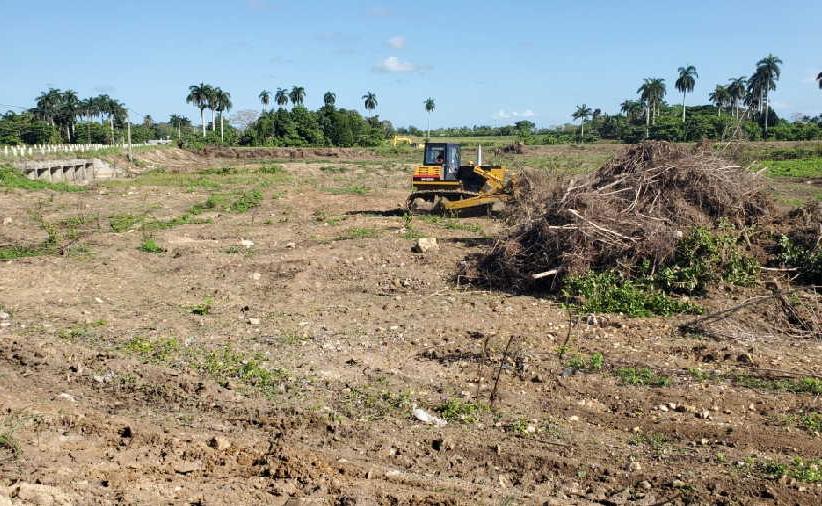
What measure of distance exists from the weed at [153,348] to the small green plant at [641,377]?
528 centimetres

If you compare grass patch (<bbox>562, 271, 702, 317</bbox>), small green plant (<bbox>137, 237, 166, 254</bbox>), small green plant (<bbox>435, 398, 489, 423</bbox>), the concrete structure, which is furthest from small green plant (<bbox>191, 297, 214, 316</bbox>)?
the concrete structure

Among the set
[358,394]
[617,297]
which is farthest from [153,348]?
[617,297]

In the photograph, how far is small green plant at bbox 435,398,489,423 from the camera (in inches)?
274

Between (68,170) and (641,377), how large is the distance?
123 feet

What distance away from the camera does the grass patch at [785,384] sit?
7453mm

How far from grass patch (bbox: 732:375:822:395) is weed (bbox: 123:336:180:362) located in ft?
21.5

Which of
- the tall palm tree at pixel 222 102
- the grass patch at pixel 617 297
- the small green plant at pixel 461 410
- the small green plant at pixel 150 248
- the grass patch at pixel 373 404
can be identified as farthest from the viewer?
the tall palm tree at pixel 222 102

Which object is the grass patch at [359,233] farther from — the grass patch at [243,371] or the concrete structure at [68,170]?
the concrete structure at [68,170]

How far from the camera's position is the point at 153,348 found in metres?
8.98

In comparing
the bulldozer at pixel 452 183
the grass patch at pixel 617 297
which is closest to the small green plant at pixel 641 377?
the grass patch at pixel 617 297

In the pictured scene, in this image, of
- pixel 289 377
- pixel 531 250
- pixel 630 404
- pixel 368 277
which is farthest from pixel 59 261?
pixel 630 404

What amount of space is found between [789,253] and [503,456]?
756 centimetres

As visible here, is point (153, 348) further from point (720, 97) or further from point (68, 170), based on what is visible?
point (720, 97)

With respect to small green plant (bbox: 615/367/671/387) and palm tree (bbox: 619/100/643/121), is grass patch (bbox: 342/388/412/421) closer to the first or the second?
small green plant (bbox: 615/367/671/387)
